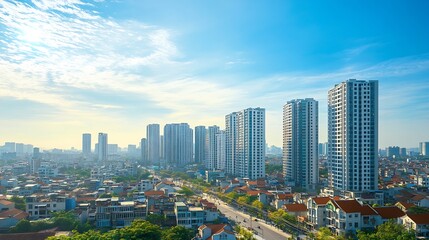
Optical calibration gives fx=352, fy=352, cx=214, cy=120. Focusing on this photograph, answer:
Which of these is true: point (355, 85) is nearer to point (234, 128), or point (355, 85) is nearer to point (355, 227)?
point (355, 227)

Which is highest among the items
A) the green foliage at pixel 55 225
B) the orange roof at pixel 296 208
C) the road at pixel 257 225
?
the orange roof at pixel 296 208

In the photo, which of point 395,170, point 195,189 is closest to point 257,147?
point 195,189

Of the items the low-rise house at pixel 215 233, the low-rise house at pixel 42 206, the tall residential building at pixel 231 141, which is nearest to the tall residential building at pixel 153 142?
the tall residential building at pixel 231 141

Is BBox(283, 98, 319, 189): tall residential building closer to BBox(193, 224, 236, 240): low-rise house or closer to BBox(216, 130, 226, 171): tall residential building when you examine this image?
BBox(216, 130, 226, 171): tall residential building

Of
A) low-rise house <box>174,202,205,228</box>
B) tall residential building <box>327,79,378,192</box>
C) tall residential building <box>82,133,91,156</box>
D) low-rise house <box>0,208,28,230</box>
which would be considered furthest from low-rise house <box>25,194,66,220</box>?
tall residential building <box>82,133,91,156</box>

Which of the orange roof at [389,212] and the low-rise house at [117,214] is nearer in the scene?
the orange roof at [389,212]

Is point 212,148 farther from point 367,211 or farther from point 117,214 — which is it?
point 367,211

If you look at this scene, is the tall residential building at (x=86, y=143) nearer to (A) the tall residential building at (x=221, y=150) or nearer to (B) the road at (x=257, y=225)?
(A) the tall residential building at (x=221, y=150)
